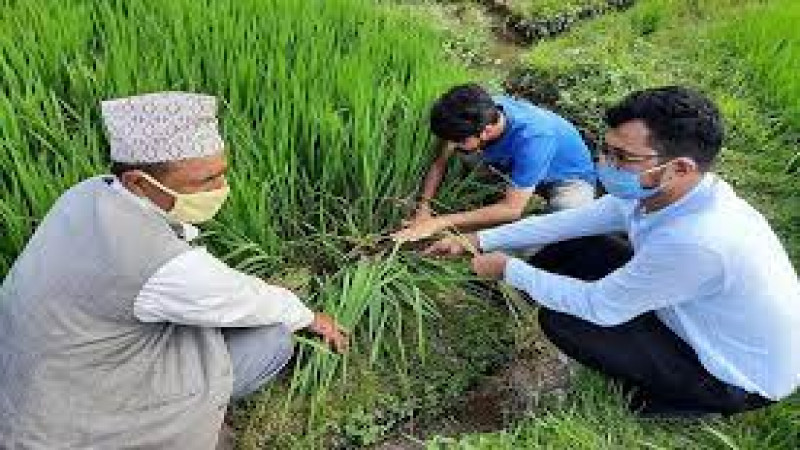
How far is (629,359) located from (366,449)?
74 cm

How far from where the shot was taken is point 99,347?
2.47 metres

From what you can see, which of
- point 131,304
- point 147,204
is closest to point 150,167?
point 147,204

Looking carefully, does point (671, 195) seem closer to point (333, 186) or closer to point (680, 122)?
point (680, 122)

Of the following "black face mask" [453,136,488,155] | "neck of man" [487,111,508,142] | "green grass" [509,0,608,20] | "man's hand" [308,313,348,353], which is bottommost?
"man's hand" [308,313,348,353]

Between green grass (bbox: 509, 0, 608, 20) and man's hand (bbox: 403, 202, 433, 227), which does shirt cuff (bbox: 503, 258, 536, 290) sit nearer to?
man's hand (bbox: 403, 202, 433, 227)

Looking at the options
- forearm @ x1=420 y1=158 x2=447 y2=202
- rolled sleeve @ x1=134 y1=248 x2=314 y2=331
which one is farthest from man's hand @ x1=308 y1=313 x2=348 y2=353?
forearm @ x1=420 y1=158 x2=447 y2=202

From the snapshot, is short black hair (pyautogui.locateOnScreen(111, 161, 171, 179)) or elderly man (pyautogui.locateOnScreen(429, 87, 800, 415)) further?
elderly man (pyautogui.locateOnScreen(429, 87, 800, 415))

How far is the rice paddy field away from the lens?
9.70ft

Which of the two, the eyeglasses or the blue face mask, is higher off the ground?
the eyeglasses

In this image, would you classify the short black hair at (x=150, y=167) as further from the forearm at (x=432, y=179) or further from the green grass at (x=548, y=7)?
the green grass at (x=548, y=7)

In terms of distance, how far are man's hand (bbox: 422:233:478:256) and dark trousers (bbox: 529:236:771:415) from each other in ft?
0.94

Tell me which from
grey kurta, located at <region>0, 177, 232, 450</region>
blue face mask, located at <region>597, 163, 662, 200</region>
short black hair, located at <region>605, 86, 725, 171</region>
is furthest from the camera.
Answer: blue face mask, located at <region>597, 163, 662, 200</region>

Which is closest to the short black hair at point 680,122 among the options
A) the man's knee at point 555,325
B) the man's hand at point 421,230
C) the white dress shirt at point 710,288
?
the white dress shirt at point 710,288

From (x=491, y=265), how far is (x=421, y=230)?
1.14 ft
